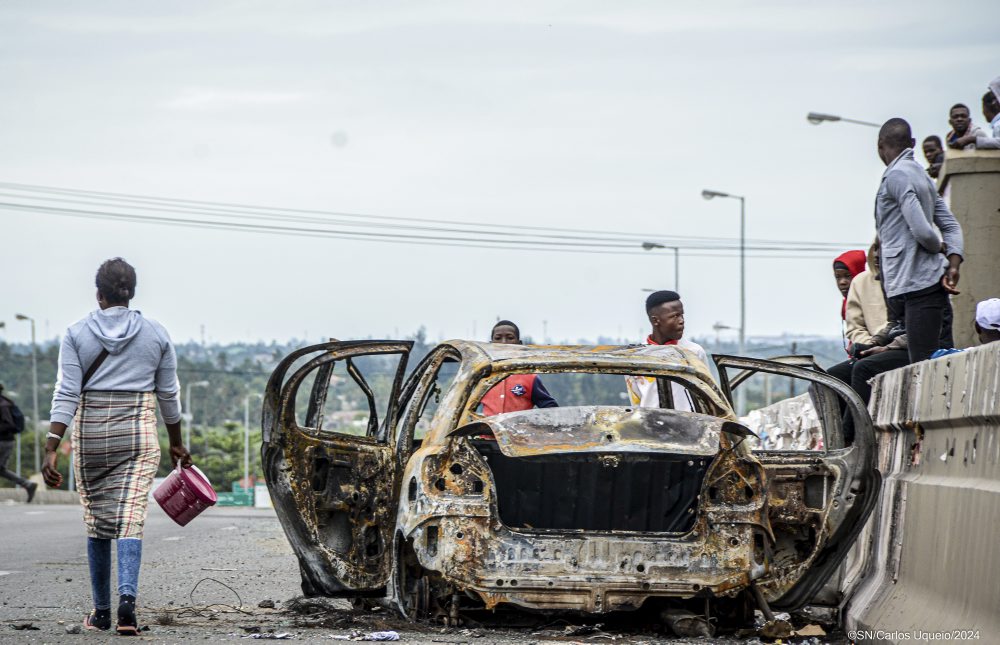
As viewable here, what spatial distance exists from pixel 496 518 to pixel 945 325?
351cm

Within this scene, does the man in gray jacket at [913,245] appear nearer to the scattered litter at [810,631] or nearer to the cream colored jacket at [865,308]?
the cream colored jacket at [865,308]

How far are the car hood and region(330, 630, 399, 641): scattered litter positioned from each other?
1.02 m

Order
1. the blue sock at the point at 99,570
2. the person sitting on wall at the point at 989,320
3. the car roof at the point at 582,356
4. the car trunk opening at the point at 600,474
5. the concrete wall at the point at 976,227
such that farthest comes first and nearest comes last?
the concrete wall at the point at 976,227
the person sitting on wall at the point at 989,320
the car roof at the point at 582,356
the blue sock at the point at 99,570
the car trunk opening at the point at 600,474

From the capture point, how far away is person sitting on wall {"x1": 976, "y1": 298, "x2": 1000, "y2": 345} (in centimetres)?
916

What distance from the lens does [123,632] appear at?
7.52 meters

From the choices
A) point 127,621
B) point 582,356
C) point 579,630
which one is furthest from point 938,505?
point 127,621

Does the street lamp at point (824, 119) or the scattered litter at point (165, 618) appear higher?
the street lamp at point (824, 119)

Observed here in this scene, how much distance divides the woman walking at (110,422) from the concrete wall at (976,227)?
7.49 meters

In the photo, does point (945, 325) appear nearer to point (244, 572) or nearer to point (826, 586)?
point (826, 586)

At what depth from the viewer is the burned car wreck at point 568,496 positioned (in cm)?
732

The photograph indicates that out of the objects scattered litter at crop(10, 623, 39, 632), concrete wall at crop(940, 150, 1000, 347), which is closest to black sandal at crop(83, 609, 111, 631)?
scattered litter at crop(10, 623, 39, 632)

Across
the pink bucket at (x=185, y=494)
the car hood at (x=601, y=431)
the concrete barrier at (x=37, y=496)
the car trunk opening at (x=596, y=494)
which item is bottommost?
the concrete barrier at (x=37, y=496)

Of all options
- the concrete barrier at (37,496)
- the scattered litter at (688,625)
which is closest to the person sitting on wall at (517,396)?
the scattered litter at (688,625)

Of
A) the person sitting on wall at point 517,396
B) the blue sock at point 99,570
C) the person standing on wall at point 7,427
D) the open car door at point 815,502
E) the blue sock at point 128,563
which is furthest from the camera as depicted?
the person standing on wall at point 7,427
